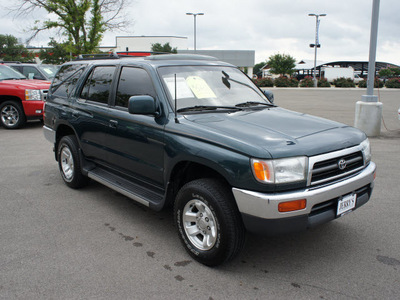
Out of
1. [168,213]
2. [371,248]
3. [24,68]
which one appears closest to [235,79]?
[168,213]

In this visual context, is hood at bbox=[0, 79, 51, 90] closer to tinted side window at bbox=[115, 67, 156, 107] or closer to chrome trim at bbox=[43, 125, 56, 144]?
chrome trim at bbox=[43, 125, 56, 144]

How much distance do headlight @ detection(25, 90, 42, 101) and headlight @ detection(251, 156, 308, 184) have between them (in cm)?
931

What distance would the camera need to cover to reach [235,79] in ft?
14.7

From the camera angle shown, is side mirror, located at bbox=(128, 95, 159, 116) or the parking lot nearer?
the parking lot

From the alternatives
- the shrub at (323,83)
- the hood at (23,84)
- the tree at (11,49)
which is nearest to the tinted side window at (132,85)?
the hood at (23,84)

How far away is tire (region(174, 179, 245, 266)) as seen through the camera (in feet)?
9.88

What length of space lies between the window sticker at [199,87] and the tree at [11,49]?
69.5m

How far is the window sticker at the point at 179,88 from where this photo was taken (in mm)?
3828

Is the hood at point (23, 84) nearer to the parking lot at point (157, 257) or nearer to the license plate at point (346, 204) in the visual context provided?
the parking lot at point (157, 257)

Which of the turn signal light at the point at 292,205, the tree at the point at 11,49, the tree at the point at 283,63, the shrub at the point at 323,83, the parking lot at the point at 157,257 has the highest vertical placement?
the tree at the point at 11,49

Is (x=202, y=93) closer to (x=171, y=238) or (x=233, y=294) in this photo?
(x=171, y=238)

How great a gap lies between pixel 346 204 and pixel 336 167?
346 mm

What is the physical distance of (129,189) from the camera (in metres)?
4.08

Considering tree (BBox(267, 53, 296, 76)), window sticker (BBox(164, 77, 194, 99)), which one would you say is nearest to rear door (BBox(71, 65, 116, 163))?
window sticker (BBox(164, 77, 194, 99))
